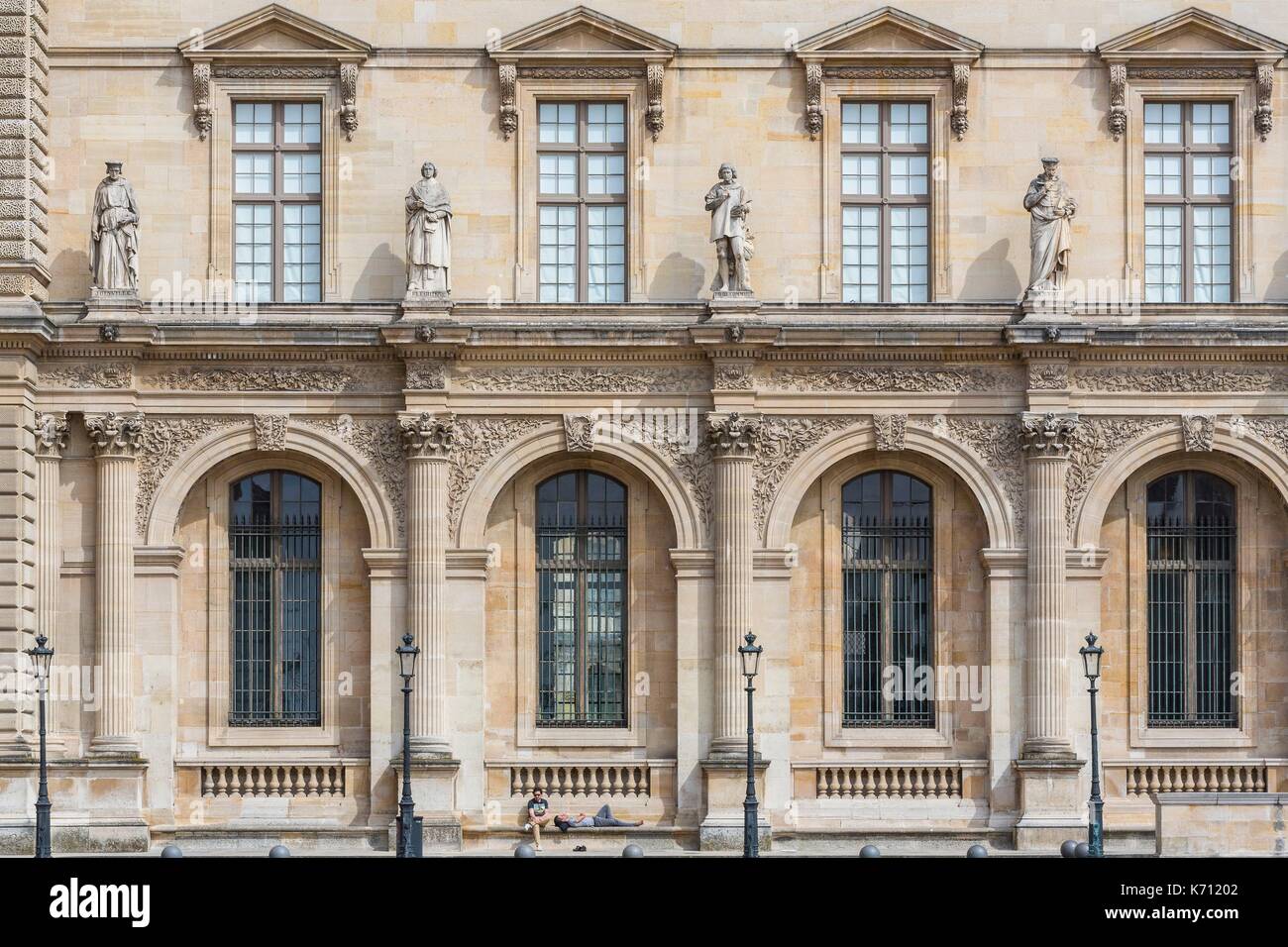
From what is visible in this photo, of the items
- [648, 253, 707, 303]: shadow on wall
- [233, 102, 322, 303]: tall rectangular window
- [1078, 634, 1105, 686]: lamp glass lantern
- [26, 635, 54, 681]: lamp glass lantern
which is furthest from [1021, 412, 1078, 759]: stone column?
[26, 635, 54, 681]: lamp glass lantern

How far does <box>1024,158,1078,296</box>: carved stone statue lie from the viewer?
3225cm

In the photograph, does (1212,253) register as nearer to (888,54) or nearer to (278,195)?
(888,54)

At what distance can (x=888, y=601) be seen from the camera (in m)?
33.1

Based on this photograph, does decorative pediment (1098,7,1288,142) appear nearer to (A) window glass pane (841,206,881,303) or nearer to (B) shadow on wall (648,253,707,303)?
(A) window glass pane (841,206,881,303)

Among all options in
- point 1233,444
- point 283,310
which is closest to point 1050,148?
point 1233,444

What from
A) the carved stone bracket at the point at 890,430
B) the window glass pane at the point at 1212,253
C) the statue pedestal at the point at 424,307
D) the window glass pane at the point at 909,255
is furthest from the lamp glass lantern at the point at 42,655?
the window glass pane at the point at 1212,253

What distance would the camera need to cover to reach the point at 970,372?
32625 millimetres

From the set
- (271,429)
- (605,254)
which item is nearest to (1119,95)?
(605,254)

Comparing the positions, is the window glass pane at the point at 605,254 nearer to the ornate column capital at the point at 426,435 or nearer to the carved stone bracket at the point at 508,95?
the carved stone bracket at the point at 508,95

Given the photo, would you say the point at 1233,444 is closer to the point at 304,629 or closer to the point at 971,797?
the point at 971,797

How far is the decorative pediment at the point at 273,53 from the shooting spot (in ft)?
108

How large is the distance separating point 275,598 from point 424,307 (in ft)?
18.5

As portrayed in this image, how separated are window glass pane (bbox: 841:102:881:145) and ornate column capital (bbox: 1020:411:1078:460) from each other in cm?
555

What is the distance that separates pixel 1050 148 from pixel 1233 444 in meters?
5.93
